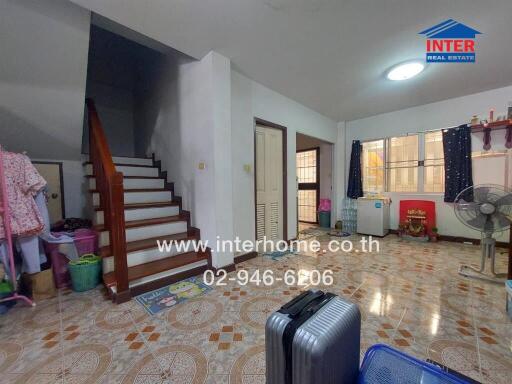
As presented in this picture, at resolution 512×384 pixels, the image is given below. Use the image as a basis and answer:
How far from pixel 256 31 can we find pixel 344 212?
3.91m

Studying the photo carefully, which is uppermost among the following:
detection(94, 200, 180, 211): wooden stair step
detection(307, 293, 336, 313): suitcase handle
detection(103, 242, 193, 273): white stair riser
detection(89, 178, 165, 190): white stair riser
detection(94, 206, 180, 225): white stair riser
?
detection(89, 178, 165, 190): white stair riser

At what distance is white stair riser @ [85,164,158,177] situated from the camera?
10.1 ft

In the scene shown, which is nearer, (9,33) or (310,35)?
(9,33)

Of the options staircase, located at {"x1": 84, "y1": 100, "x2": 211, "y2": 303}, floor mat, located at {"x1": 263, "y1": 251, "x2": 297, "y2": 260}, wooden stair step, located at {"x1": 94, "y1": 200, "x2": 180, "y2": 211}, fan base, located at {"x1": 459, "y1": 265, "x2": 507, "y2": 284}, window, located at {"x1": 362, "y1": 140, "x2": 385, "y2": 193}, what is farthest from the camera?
window, located at {"x1": 362, "y1": 140, "x2": 385, "y2": 193}

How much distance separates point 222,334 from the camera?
1.49m

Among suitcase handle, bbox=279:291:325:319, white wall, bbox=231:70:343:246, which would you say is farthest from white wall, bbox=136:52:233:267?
suitcase handle, bbox=279:291:325:319

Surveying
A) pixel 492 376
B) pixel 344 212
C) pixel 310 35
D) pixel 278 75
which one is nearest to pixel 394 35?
pixel 310 35

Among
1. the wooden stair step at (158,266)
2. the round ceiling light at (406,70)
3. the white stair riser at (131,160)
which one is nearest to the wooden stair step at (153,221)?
the wooden stair step at (158,266)

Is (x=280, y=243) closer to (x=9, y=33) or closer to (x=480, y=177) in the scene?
(x=480, y=177)

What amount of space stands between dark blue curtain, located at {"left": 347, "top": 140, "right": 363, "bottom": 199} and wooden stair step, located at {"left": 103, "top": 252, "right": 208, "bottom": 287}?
3.64 metres

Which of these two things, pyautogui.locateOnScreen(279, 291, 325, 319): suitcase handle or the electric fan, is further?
the electric fan

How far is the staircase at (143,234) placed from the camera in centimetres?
195

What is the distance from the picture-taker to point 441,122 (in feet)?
12.5

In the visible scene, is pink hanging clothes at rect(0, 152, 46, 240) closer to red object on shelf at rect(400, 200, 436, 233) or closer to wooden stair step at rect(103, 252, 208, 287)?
wooden stair step at rect(103, 252, 208, 287)
